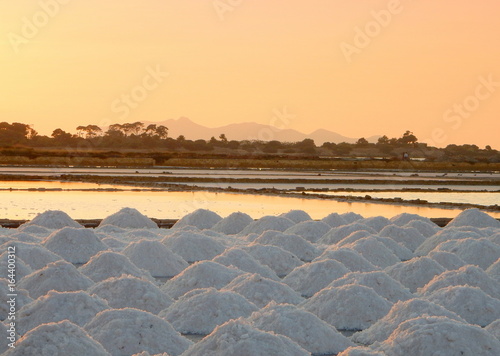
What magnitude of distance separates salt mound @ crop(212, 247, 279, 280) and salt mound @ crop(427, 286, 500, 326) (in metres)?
2.63

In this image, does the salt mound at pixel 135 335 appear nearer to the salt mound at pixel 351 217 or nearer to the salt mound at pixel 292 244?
the salt mound at pixel 292 244

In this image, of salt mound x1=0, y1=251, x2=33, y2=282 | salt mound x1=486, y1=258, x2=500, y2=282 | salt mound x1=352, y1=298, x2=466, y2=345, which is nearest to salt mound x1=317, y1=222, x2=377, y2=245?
salt mound x1=486, y1=258, x2=500, y2=282

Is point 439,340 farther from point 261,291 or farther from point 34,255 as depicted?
point 34,255

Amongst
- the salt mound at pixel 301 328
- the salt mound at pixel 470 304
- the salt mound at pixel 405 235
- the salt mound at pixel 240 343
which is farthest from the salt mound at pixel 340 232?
the salt mound at pixel 240 343

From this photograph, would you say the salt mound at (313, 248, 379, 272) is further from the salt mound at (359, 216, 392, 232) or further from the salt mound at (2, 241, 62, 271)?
the salt mound at (359, 216, 392, 232)

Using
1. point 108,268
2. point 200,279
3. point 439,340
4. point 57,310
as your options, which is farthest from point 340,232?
point 439,340

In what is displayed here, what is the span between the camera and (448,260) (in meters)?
11.9

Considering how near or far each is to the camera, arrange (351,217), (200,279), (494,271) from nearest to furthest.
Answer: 1. (200,279)
2. (494,271)
3. (351,217)

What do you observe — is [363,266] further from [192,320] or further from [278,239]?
[192,320]

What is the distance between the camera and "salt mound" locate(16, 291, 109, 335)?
783 cm

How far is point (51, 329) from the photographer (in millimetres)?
6332

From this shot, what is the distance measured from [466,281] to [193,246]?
462 cm

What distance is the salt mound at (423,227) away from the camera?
16219 millimetres

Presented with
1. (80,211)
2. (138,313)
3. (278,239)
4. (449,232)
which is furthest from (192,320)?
(80,211)
